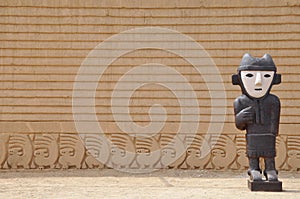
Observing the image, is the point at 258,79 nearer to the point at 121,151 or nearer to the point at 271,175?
the point at 271,175

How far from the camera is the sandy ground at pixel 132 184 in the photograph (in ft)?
22.0

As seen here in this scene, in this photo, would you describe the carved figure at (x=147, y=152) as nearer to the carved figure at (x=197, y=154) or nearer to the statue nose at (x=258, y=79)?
the carved figure at (x=197, y=154)

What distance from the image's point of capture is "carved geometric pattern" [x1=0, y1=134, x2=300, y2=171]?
31.3ft

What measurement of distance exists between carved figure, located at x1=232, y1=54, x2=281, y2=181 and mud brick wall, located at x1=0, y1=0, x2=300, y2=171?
228cm

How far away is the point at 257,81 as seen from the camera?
23.4ft

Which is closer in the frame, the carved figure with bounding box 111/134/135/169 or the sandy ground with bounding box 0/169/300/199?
the sandy ground with bounding box 0/169/300/199

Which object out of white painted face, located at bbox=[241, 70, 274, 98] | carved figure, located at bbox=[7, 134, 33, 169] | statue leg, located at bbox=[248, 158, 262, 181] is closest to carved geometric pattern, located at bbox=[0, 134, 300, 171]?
carved figure, located at bbox=[7, 134, 33, 169]

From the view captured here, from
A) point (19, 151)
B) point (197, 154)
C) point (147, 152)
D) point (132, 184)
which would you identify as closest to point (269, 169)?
point (132, 184)

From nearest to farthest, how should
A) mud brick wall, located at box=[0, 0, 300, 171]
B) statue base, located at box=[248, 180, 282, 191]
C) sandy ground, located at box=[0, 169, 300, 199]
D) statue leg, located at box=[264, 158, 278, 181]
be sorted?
sandy ground, located at box=[0, 169, 300, 199]
statue base, located at box=[248, 180, 282, 191]
statue leg, located at box=[264, 158, 278, 181]
mud brick wall, located at box=[0, 0, 300, 171]

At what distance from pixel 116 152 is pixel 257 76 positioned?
11.1 ft

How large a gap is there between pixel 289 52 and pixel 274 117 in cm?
259

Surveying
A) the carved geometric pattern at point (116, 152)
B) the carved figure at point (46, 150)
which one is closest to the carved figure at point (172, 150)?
the carved geometric pattern at point (116, 152)

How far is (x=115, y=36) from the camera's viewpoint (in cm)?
969

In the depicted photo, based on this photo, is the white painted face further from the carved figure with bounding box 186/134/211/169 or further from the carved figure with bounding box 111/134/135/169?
the carved figure with bounding box 111/134/135/169
